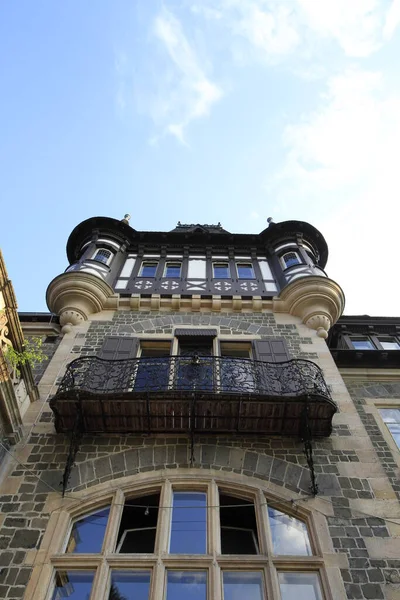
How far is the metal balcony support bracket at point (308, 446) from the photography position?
753 cm

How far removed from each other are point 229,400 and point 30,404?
396cm

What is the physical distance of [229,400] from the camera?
27.0 ft

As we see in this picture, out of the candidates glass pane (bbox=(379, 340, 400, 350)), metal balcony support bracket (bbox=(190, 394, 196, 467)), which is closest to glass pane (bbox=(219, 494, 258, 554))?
metal balcony support bracket (bbox=(190, 394, 196, 467))

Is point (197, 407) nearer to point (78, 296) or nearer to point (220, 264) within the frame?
point (78, 296)

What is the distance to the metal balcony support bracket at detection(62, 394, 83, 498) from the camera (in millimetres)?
7602

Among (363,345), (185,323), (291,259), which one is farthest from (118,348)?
(363,345)

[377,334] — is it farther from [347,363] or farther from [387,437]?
[387,437]

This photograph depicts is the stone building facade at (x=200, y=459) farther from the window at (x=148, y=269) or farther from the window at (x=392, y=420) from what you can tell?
the window at (x=148, y=269)

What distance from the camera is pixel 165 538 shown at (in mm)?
6809

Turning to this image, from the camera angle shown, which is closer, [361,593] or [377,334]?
[361,593]

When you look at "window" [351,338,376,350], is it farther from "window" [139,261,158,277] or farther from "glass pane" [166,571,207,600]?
"glass pane" [166,571,207,600]

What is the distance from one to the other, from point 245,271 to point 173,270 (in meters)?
2.30

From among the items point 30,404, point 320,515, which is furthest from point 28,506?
point 320,515

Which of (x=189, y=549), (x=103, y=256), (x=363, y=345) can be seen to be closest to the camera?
(x=189, y=549)
